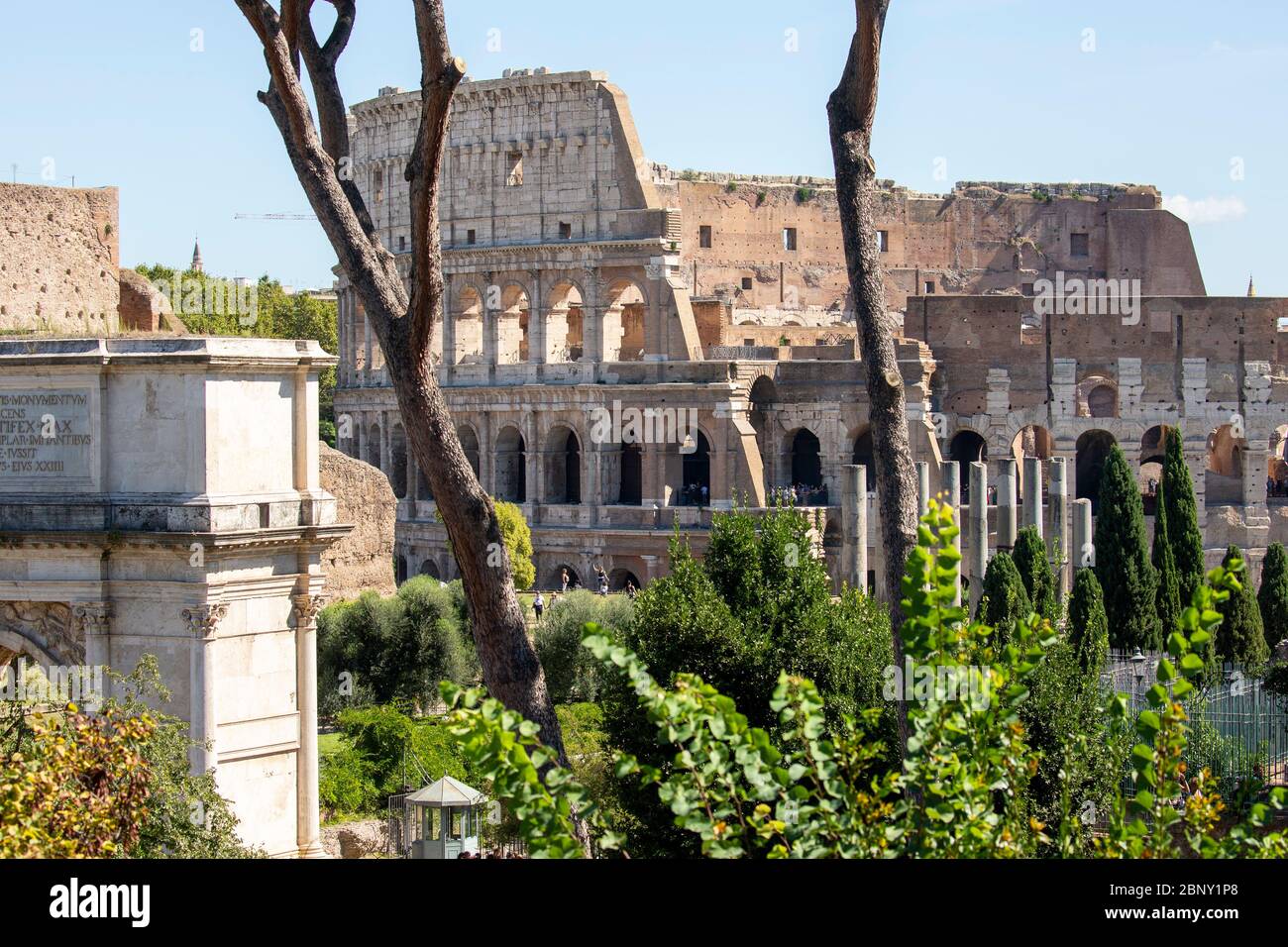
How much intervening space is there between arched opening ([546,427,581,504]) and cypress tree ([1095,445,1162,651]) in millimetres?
16176

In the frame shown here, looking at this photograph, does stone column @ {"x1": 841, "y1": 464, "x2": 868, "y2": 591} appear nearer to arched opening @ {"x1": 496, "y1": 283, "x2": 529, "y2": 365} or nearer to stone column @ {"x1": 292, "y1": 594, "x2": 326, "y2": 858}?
arched opening @ {"x1": 496, "y1": 283, "x2": 529, "y2": 365}

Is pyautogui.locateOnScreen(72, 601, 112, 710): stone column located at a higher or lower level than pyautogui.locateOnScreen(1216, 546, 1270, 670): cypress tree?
higher

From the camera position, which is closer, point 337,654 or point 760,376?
point 337,654

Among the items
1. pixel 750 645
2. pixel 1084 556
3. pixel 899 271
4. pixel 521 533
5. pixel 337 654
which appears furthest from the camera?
pixel 899 271

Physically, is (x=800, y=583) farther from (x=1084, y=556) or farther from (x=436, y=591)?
(x=1084, y=556)

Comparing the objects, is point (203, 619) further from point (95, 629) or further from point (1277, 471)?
point (1277, 471)

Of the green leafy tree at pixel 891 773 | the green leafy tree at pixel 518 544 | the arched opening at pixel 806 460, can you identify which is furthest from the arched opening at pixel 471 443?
the green leafy tree at pixel 891 773

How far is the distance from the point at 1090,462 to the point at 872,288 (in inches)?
1360

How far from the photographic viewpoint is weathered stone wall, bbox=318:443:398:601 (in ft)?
107

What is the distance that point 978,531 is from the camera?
35031 millimetres

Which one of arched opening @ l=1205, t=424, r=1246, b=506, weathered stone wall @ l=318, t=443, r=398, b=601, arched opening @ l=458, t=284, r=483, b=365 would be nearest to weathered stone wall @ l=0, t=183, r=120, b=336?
weathered stone wall @ l=318, t=443, r=398, b=601

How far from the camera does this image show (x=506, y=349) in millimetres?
46688
